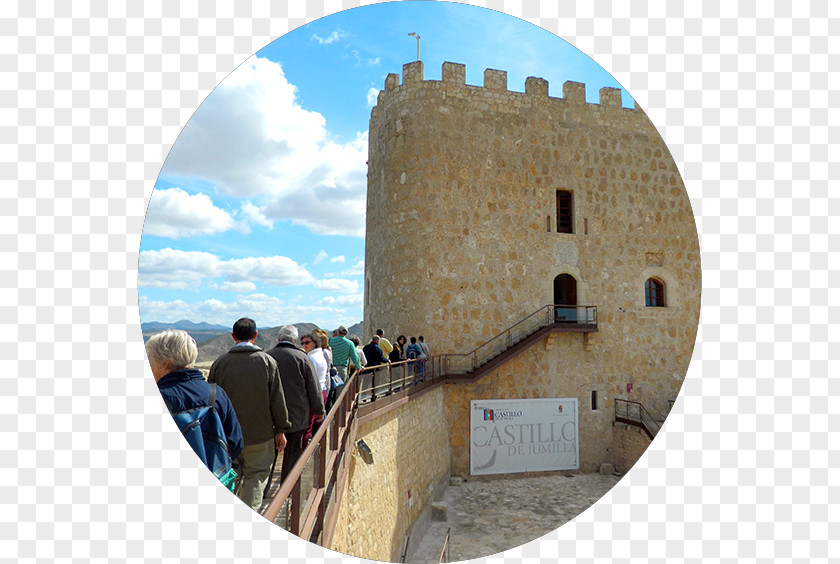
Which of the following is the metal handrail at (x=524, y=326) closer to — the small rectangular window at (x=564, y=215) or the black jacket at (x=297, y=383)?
the small rectangular window at (x=564, y=215)

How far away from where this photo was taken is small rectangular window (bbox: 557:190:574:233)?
893 centimetres

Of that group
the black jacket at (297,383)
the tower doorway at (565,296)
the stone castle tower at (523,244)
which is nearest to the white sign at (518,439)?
the stone castle tower at (523,244)

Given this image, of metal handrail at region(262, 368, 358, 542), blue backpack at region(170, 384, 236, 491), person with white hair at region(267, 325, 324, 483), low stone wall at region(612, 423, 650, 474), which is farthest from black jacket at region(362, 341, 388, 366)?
blue backpack at region(170, 384, 236, 491)

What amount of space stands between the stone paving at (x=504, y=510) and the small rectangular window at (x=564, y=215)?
4.58m

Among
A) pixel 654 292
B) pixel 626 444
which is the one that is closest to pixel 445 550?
pixel 626 444

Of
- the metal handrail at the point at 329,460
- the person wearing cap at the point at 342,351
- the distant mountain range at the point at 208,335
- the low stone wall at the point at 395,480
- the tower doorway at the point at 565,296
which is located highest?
the tower doorway at the point at 565,296

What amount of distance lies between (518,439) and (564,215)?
4509mm

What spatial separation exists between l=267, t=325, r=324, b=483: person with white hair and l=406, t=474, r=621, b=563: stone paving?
132 cm

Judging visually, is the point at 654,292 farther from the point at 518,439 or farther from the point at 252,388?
the point at 252,388

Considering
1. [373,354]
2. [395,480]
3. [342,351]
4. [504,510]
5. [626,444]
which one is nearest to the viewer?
[342,351]

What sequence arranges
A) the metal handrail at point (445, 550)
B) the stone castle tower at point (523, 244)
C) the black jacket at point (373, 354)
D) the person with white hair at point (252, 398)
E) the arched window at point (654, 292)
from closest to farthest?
1. the person with white hair at point (252, 398)
2. the metal handrail at point (445, 550)
3. the black jacket at point (373, 354)
4. the arched window at point (654, 292)
5. the stone castle tower at point (523, 244)

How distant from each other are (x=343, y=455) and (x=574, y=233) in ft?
20.9

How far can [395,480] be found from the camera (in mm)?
6301

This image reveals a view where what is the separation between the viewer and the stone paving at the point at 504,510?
147 inches
